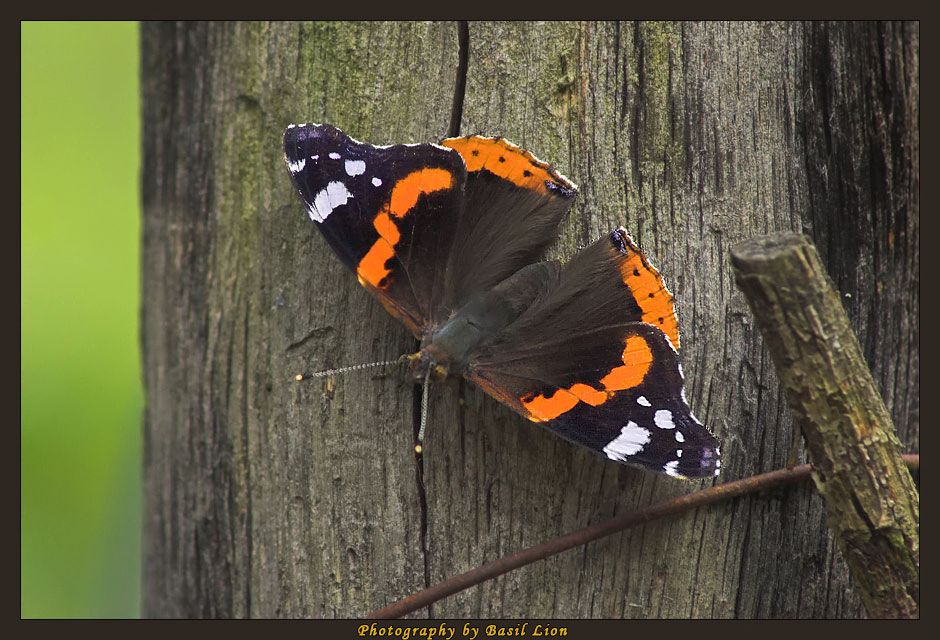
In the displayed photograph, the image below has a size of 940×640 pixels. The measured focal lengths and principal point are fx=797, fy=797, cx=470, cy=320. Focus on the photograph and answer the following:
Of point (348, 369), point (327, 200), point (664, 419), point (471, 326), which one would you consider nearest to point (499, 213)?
point (471, 326)

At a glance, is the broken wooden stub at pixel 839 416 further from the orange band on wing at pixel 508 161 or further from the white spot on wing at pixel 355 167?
the white spot on wing at pixel 355 167

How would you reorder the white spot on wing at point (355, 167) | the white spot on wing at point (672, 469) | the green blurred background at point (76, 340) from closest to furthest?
1. the white spot on wing at point (672, 469)
2. the white spot on wing at point (355, 167)
3. the green blurred background at point (76, 340)

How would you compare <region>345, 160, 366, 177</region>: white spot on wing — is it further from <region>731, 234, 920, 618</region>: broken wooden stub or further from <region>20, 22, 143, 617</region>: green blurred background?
<region>20, 22, 143, 617</region>: green blurred background

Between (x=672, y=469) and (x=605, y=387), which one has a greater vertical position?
(x=605, y=387)

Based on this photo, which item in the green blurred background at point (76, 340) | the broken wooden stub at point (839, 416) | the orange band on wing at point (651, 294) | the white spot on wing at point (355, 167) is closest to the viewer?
the broken wooden stub at point (839, 416)

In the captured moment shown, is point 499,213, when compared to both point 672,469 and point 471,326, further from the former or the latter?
point 672,469

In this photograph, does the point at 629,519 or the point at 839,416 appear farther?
the point at 629,519

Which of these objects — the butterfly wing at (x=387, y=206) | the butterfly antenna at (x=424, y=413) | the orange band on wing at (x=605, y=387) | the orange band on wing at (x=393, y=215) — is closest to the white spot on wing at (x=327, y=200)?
the butterfly wing at (x=387, y=206)
